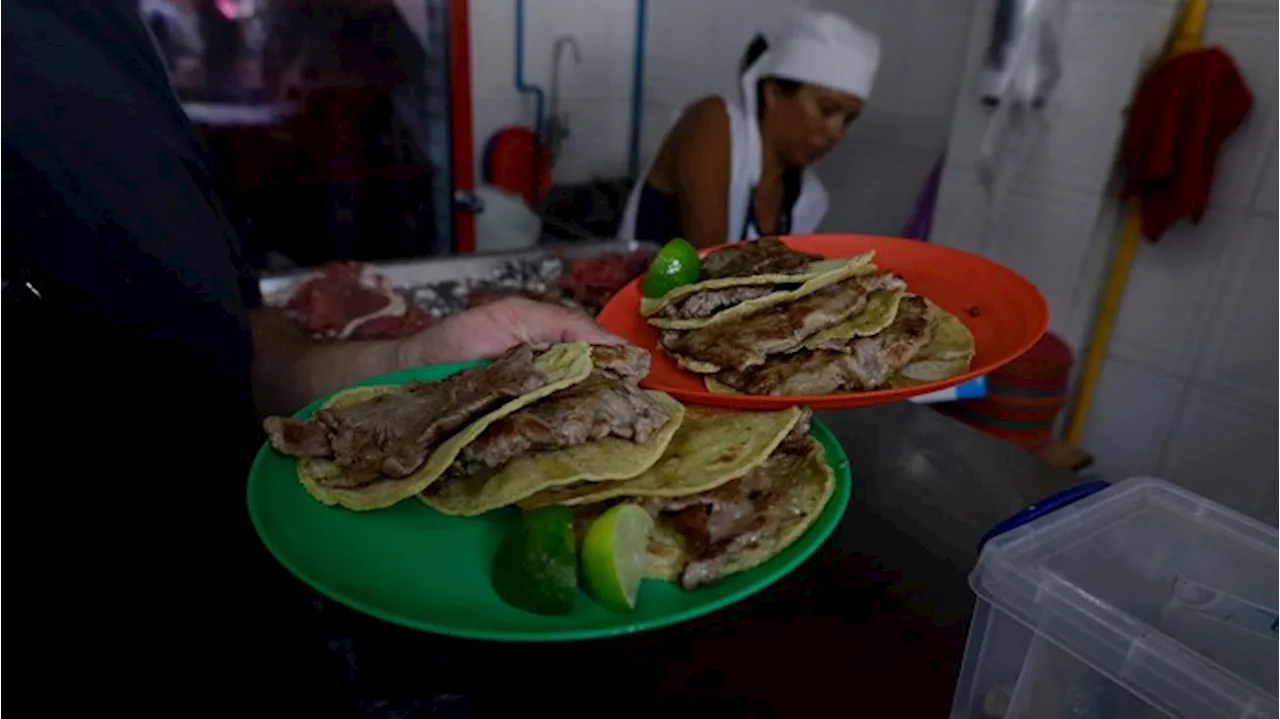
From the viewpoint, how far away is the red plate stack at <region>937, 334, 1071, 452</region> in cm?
237

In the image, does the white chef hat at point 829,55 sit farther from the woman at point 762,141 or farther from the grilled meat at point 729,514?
the grilled meat at point 729,514

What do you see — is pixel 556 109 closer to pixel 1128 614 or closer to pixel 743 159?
pixel 743 159

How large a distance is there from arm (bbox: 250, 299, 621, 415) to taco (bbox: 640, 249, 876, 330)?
0.15 metres

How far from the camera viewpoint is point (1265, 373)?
2283mm

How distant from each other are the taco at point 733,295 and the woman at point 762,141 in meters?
1.37

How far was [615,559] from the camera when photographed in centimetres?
75

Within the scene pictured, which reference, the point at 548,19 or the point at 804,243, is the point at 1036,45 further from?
the point at 548,19

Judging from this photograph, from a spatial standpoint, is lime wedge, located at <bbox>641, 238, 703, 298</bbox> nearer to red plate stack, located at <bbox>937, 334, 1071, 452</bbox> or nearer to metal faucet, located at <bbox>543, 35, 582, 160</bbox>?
red plate stack, located at <bbox>937, 334, 1071, 452</bbox>

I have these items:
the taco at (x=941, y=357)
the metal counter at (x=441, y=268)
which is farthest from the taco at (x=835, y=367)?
the metal counter at (x=441, y=268)

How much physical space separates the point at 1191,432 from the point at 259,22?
3358 mm

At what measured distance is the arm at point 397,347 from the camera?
119cm

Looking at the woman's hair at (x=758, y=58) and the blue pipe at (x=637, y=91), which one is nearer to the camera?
the woman's hair at (x=758, y=58)

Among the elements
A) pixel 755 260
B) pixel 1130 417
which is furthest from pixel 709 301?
pixel 1130 417

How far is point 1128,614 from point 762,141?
2.34 meters
